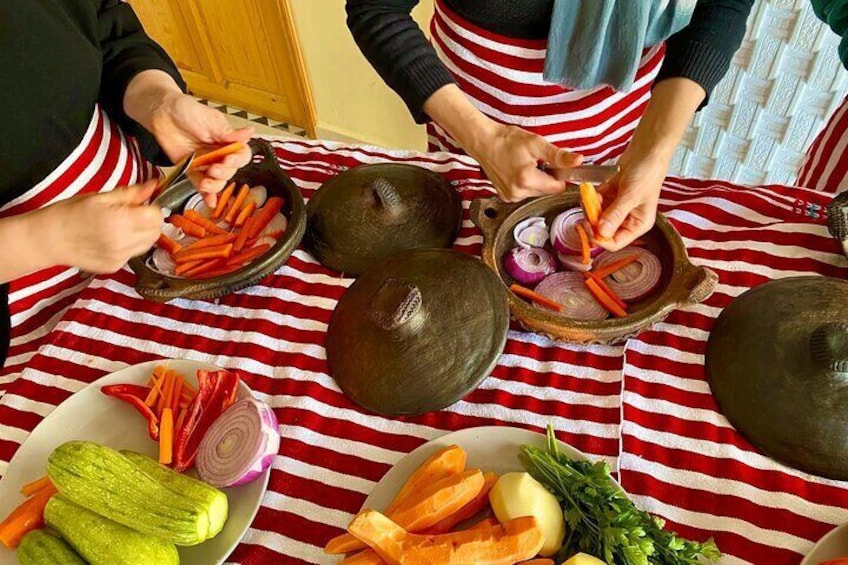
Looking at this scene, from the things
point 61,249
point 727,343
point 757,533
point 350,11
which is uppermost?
point 350,11

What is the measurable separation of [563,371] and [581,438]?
0.38 feet

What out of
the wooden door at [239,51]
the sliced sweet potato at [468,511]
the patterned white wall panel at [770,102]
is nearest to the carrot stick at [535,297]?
the sliced sweet potato at [468,511]

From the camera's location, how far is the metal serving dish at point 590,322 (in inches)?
37.7

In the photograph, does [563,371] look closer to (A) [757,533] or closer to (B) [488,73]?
(A) [757,533]

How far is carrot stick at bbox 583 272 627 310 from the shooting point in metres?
1.03

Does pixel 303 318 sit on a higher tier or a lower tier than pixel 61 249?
lower

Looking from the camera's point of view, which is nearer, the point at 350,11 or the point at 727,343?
the point at 727,343

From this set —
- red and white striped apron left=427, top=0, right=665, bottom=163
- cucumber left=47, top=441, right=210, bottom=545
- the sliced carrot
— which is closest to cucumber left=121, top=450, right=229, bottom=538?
cucumber left=47, top=441, right=210, bottom=545

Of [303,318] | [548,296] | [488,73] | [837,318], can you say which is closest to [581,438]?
[548,296]

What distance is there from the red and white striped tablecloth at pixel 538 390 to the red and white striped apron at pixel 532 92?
194 mm

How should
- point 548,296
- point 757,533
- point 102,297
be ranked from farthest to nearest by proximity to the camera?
1. point 102,297
2. point 548,296
3. point 757,533

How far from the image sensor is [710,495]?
2.89 ft

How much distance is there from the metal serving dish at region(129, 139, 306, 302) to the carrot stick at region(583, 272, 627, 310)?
509mm

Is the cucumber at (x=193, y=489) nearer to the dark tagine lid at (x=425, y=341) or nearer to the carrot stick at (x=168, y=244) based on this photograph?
the dark tagine lid at (x=425, y=341)
